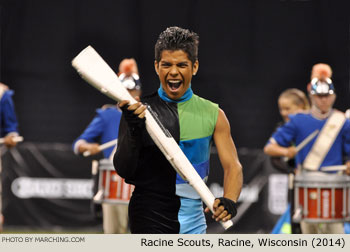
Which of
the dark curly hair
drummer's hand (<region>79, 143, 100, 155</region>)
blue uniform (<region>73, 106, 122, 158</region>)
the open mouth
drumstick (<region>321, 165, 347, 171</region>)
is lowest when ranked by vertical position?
drumstick (<region>321, 165, 347, 171</region>)

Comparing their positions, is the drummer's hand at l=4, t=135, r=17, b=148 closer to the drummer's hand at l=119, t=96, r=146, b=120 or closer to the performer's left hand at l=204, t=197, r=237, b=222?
the drummer's hand at l=119, t=96, r=146, b=120

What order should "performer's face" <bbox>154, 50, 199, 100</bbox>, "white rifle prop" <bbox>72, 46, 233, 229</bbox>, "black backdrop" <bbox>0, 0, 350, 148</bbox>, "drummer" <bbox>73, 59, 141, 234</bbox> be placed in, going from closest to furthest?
"white rifle prop" <bbox>72, 46, 233, 229</bbox>
"performer's face" <bbox>154, 50, 199, 100</bbox>
"drummer" <bbox>73, 59, 141, 234</bbox>
"black backdrop" <bbox>0, 0, 350, 148</bbox>

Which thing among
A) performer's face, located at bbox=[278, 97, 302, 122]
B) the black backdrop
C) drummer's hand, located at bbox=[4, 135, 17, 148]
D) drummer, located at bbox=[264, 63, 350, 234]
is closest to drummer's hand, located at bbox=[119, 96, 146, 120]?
drummer, located at bbox=[264, 63, 350, 234]

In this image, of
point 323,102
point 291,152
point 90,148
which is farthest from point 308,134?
point 90,148

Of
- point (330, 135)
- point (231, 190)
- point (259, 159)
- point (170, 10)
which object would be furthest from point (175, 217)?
point (170, 10)

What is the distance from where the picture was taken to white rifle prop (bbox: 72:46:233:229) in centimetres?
362

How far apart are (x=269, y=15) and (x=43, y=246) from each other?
9223 mm

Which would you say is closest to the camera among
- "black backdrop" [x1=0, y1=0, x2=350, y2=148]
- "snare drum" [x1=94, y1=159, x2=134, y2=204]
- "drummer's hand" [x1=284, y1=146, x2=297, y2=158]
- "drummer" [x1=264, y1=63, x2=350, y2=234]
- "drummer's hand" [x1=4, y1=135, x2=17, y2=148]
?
"drummer" [x1=264, y1=63, x2=350, y2=234]

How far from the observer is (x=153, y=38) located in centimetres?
1219

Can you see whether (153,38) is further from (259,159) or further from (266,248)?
(266,248)

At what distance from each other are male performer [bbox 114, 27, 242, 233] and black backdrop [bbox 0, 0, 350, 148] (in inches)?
322

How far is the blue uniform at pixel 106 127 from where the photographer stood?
25.9 feet

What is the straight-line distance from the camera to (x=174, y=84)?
376 centimetres

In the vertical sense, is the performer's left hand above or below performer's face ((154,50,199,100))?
below
